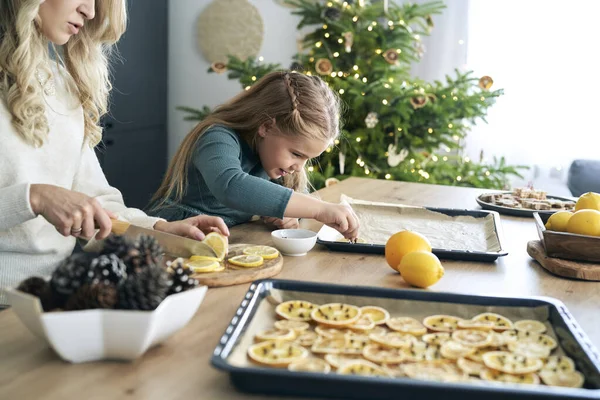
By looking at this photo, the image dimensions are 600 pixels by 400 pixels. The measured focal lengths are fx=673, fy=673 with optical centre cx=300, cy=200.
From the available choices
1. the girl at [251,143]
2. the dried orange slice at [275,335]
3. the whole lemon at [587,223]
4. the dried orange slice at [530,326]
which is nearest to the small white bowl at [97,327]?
the dried orange slice at [275,335]

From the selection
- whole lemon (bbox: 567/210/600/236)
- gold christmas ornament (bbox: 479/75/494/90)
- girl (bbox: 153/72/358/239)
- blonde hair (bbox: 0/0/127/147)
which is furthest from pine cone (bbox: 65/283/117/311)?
gold christmas ornament (bbox: 479/75/494/90)

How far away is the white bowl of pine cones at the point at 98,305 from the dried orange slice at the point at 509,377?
1.44 feet

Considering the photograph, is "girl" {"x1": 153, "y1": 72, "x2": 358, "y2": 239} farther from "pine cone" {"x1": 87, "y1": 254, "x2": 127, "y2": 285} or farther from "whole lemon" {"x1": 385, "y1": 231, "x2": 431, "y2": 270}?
"pine cone" {"x1": 87, "y1": 254, "x2": 127, "y2": 285}

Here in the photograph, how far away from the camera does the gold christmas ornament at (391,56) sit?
164 inches

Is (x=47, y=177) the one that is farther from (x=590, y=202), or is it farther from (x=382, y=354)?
(x=590, y=202)

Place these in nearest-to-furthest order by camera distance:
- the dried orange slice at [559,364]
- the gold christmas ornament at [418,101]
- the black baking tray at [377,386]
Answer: the black baking tray at [377,386], the dried orange slice at [559,364], the gold christmas ornament at [418,101]

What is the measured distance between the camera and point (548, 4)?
4598mm

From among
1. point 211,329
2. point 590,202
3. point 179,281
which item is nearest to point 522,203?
point 590,202

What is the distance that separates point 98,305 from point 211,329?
265mm

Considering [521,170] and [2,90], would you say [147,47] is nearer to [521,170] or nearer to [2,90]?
[521,170]

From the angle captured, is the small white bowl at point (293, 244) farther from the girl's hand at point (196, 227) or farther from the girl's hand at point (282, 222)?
the girl's hand at point (282, 222)

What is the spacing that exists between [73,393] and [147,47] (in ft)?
15.0

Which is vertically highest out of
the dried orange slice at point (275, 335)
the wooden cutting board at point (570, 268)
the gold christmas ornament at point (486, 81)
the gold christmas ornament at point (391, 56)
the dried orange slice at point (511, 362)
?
the gold christmas ornament at point (391, 56)

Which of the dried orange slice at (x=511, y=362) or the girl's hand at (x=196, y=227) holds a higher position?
the girl's hand at (x=196, y=227)
